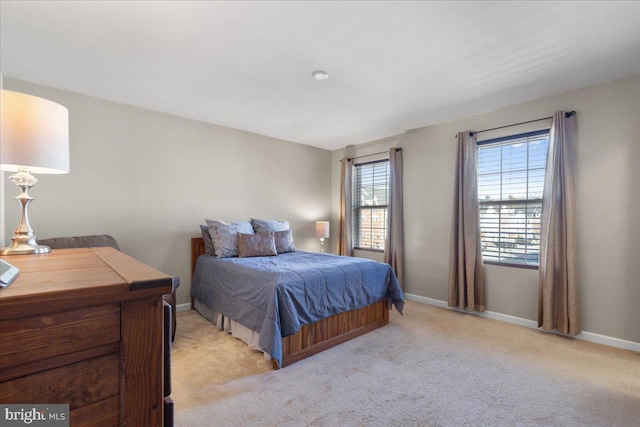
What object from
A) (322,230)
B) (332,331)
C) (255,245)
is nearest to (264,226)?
(255,245)

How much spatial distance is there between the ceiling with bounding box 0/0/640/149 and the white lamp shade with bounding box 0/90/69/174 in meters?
1.05

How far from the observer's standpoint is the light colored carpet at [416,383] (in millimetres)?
1782

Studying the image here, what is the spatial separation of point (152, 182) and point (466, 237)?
12.5ft

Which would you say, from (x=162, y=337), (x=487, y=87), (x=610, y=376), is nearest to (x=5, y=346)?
(x=162, y=337)

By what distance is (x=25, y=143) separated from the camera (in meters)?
1.13

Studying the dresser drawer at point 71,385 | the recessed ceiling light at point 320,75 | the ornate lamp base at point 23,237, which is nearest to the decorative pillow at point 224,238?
the recessed ceiling light at point 320,75

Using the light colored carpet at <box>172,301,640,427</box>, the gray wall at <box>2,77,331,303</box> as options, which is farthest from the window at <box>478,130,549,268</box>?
the gray wall at <box>2,77,331,303</box>

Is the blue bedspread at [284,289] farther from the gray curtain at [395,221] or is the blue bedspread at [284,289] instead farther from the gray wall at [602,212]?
the gray wall at [602,212]

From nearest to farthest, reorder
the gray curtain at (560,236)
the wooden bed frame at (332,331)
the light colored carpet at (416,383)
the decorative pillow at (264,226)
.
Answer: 1. the light colored carpet at (416,383)
2. the wooden bed frame at (332,331)
3. the gray curtain at (560,236)
4. the decorative pillow at (264,226)

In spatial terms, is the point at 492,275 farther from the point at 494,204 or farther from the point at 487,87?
the point at 487,87

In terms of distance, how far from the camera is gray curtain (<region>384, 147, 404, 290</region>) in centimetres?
434

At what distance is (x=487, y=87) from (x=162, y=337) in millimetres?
3361

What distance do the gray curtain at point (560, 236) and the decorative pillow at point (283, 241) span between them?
287cm

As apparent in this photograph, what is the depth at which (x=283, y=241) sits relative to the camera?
3.94 meters
